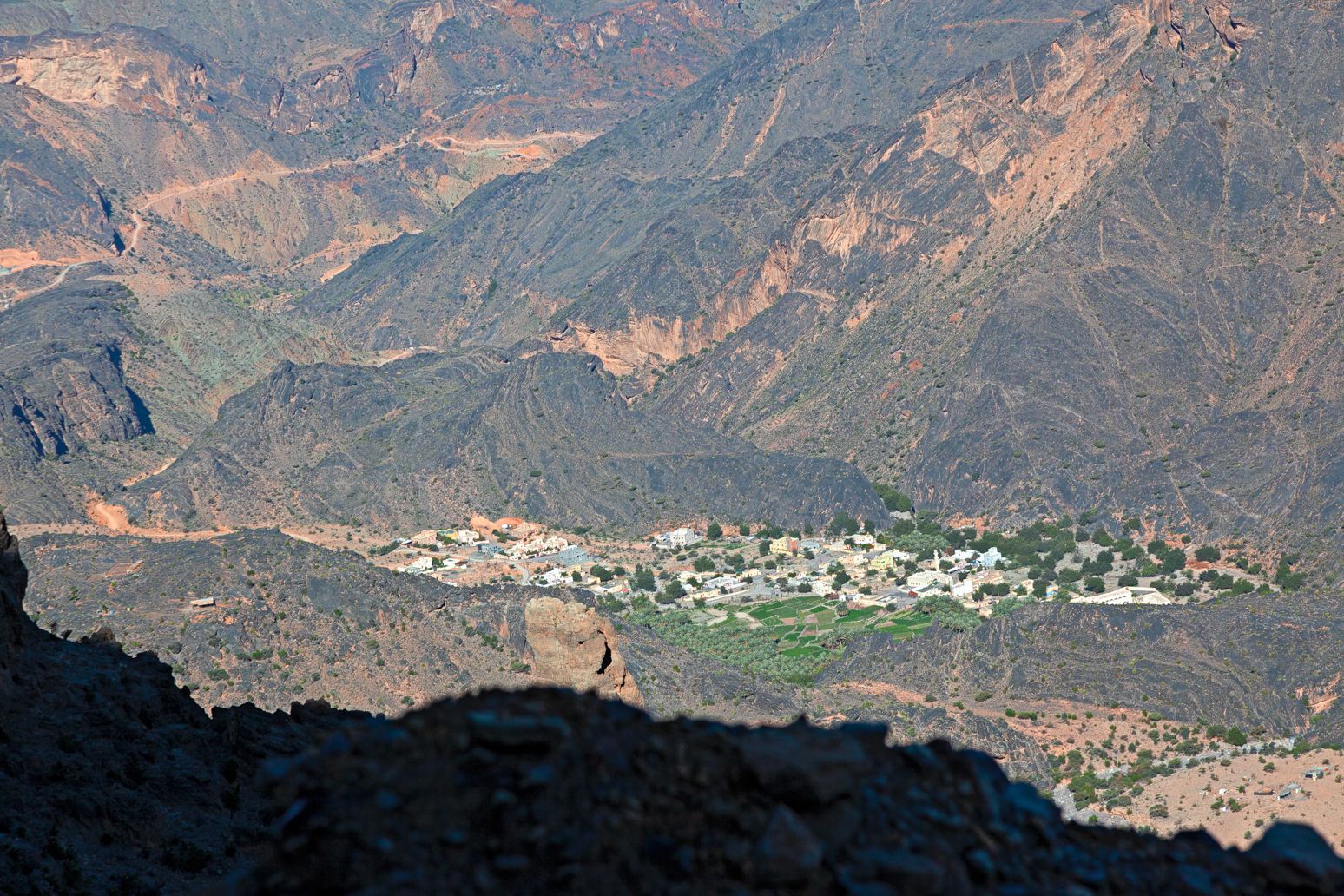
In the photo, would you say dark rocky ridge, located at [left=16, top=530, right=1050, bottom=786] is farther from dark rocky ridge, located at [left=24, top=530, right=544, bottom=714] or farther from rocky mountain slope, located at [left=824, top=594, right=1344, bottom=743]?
rocky mountain slope, located at [left=824, top=594, right=1344, bottom=743]

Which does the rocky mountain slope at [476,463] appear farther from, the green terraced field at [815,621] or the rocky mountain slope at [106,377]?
the green terraced field at [815,621]

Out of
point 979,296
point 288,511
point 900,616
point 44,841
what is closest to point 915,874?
point 44,841

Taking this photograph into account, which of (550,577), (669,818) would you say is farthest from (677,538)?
(669,818)

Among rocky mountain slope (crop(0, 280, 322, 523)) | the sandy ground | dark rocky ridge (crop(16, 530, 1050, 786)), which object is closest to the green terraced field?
dark rocky ridge (crop(16, 530, 1050, 786))

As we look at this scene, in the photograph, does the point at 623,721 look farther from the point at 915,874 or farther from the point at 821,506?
the point at 821,506

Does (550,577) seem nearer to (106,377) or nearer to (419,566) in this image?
(419,566)

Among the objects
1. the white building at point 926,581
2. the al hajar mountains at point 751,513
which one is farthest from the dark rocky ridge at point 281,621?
the white building at point 926,581
